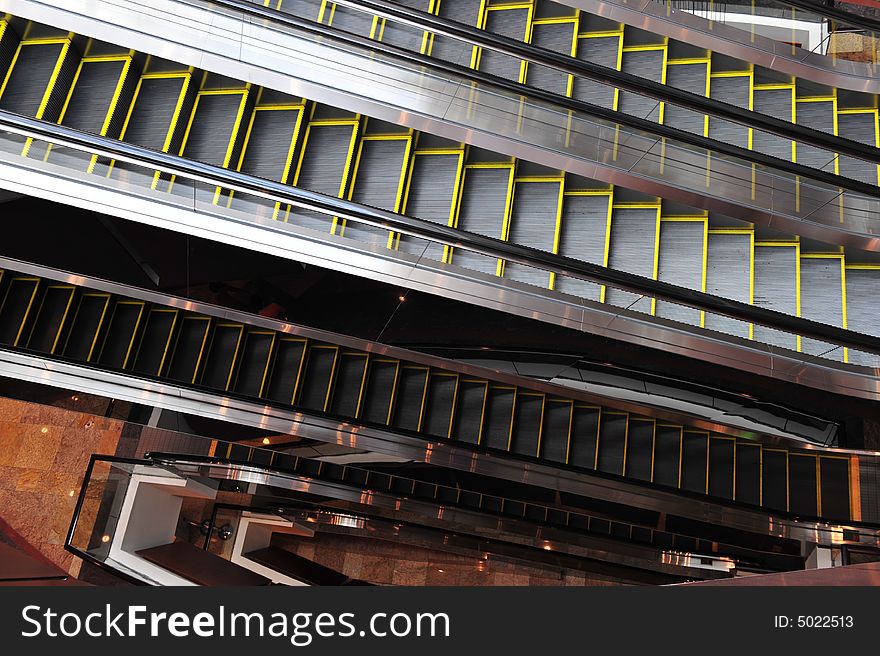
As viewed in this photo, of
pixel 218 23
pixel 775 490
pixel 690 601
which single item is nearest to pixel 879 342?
pixel 775 490

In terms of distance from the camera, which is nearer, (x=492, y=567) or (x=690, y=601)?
(x=690, y=601)

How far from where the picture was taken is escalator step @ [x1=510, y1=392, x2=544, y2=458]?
25.8 feet

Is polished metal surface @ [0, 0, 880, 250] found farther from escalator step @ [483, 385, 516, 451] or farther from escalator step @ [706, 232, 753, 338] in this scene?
escalator step @ [483, 385, 516, 451]

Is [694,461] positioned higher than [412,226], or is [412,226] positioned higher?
[412,226]

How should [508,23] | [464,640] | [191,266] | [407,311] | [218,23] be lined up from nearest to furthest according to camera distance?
[464,640] → [218,23] → [508,23] → [191,266] → [407,311]

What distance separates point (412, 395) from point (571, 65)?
433 centimetres

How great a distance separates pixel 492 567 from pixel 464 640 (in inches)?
439

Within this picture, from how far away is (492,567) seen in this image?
37.8 ft

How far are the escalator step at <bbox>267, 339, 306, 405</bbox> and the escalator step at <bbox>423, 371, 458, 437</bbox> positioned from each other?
1.50 meters

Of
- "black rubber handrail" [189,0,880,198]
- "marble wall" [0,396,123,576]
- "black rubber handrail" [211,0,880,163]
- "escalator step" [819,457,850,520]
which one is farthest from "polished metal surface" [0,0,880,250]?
"marble wall" [0,396,123,576]

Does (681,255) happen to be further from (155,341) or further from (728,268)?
(155,341)

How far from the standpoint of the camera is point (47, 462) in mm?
8672

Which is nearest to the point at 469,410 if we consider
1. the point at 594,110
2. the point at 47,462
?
the point at 594,110

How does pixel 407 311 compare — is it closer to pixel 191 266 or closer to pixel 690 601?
pixel 191 266
